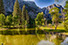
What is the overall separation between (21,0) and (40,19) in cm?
10041

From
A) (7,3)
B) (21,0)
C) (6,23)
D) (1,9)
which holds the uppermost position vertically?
(21,0)

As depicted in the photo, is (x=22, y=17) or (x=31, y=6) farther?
(x=31, y=6)

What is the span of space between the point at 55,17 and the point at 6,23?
27.2 meters

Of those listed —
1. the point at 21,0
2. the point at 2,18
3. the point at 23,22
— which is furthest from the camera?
the point at 21,0

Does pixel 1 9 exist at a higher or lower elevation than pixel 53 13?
higher

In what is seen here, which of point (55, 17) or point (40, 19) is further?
point (40, 19)

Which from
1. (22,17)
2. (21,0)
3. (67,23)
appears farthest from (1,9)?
(21,0)

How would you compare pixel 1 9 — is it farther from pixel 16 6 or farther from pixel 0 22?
pixel 0 22

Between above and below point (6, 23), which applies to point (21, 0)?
above

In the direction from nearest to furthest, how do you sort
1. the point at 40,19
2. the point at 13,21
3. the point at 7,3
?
the point at 13,21 < the point at 40,19 < the point at 7,3

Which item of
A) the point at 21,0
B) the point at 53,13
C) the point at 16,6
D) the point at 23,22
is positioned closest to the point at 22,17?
the point at 23,22

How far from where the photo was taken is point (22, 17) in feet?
238

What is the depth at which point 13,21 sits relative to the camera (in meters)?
52.8

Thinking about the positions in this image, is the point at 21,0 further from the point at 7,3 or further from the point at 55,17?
the point at 55,17
